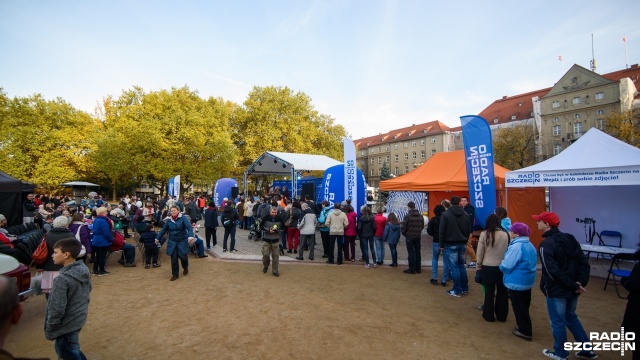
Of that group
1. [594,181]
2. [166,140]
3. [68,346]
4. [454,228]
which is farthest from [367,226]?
[166,140]

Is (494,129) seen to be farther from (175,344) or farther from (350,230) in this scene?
(175,344)

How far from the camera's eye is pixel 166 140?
2577cm

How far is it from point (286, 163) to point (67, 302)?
12.4 m

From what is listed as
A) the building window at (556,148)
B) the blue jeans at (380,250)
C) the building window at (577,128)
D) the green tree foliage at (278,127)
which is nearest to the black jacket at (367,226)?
the blue jeans at (380,250)

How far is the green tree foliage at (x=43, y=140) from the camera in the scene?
82.9 feet

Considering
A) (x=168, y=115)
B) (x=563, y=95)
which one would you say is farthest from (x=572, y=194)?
(x=563, y=95)

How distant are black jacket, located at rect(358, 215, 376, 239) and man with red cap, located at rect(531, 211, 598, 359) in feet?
15.2

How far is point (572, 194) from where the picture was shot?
9.62m

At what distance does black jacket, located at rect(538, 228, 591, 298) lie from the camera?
3525 millimetres

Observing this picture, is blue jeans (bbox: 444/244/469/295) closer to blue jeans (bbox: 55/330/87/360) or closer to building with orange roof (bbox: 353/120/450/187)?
blue jeans (bbox: 55/330/87/360)

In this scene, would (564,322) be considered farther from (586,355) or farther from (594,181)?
(594,181)

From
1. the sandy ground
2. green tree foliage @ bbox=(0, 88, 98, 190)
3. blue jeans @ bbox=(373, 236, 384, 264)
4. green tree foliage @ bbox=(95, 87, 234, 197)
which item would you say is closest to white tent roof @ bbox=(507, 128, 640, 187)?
the sandy ground

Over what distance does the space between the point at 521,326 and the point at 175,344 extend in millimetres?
4666

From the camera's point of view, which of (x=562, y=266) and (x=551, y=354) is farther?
(x=551, y=354)
